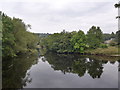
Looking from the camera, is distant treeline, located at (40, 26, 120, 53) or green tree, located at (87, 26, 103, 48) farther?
green tree, located at (87, 26, 103, 48)

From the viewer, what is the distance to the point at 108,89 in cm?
1173

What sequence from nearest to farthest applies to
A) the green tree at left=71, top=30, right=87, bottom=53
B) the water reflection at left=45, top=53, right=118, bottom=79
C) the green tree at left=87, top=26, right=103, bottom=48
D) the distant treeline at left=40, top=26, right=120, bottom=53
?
1. the water reflection at left=45, top=53, right=118, bottom=79
2. the green tree at left=71, top=30, right=87, bottom=53
3. the distant treeline at left=40, top=26, right=120, bottom=53
4. the green tree at left=87, top=26, right=103, bottom=48

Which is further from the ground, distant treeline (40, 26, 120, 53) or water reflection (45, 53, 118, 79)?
distant treeline (40, 26, 120, 53)

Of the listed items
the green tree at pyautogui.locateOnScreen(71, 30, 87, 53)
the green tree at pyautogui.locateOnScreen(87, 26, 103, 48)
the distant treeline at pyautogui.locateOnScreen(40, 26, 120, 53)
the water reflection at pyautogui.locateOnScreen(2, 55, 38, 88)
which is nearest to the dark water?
the water reflection at pyautogui.locateOnScreen(2, 55, 38, 88)

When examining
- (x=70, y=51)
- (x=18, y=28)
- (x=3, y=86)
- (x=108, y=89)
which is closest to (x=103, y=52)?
(x=70, y=51)

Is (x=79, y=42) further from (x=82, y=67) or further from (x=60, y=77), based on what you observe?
(x=60, y=77)

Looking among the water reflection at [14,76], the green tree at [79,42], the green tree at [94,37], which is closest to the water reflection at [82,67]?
the water reflection at [14,76]

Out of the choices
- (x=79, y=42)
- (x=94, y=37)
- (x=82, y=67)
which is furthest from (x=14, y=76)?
(x=94, y=37)

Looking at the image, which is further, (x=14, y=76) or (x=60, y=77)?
(x=60, y=77)

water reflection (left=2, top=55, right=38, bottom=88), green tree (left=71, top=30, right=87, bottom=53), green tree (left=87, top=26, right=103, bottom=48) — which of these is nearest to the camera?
water reflection (left=2, top=55, right=38, bottom=88)

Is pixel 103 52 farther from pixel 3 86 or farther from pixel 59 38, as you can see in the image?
pixel 3 86

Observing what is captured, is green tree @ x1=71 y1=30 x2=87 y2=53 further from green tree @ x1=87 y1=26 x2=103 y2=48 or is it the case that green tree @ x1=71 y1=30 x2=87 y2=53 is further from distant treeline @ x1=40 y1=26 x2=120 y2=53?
green tree @ x1=87 y1=26 x2=103 y2=48

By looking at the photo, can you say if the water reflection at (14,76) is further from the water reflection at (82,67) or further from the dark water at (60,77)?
the water reflection at (82,67)

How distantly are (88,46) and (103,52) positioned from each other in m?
7.06
